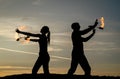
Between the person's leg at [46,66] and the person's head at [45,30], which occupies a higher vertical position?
the person's head at [45,30]

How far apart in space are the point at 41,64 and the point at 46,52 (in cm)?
67

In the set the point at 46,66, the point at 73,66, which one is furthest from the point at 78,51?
the point at 46,66

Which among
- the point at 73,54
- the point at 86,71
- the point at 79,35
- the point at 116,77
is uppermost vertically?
the point at 79,35

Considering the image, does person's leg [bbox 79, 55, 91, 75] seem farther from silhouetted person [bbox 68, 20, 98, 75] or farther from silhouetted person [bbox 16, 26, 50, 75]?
silhouetted person [bbox 16, 26, 50, 75]

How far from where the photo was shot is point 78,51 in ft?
42.9

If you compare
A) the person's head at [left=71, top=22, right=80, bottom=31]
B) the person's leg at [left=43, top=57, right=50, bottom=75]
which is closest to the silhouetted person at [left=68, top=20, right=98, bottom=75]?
the person's head at [left=71, top=22, right=80, bottom=31]

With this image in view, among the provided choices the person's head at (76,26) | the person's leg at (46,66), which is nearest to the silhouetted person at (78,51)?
the person's head at (76,26)

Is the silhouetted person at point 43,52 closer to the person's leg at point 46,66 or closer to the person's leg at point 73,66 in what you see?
the person's leg at point 46,66

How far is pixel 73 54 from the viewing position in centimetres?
1312

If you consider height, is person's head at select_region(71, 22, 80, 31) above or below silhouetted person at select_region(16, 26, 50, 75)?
above

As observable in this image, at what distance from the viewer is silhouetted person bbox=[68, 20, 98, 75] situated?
12970 mm

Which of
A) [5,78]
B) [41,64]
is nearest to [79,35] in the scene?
[41,64]

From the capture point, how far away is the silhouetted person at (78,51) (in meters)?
13.0

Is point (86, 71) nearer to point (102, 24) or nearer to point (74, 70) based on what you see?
point (74, 70)
